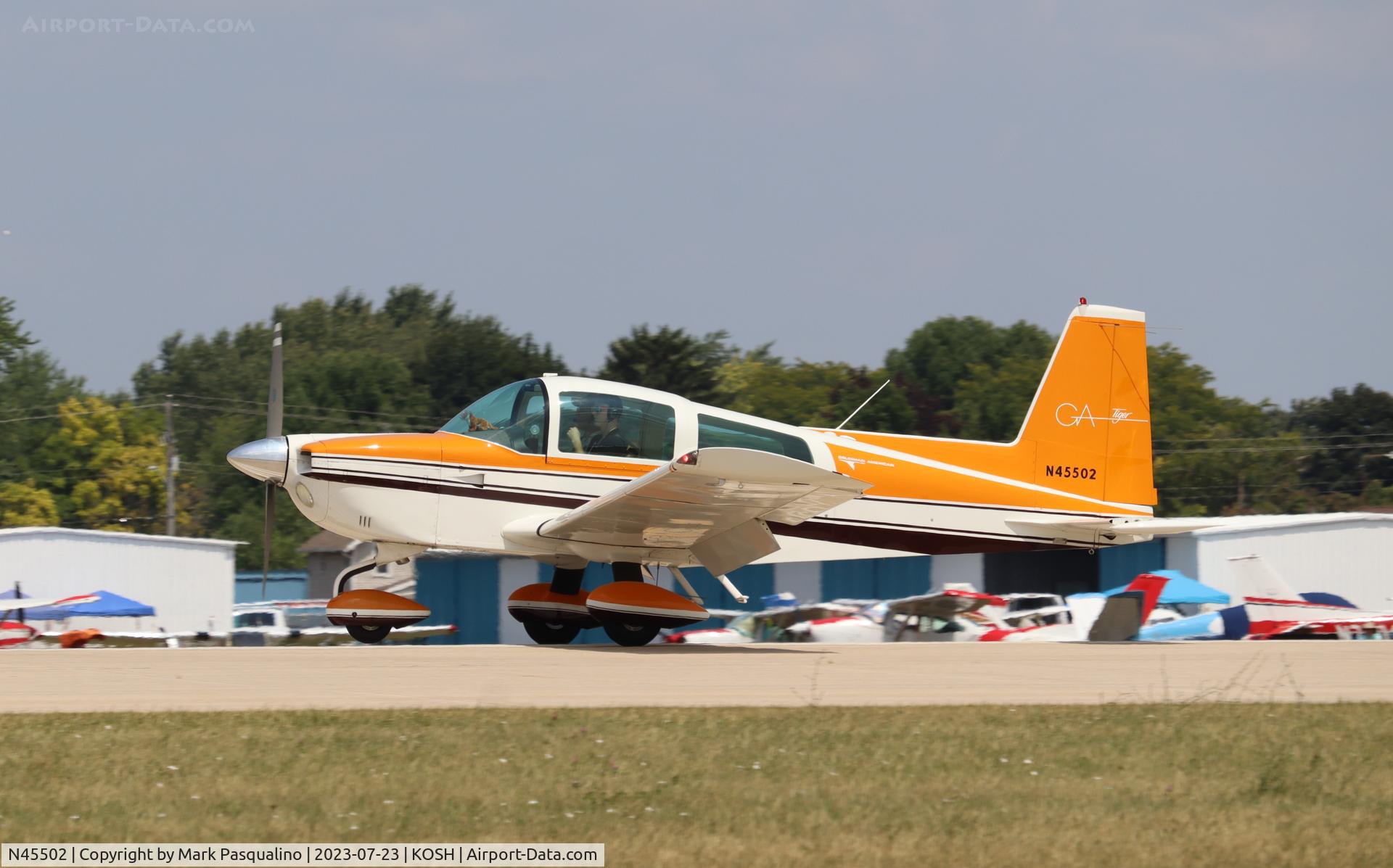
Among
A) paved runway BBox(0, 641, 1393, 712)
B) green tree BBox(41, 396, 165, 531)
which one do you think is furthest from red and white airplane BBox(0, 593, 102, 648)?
green tree BBox(41, 396, 165, 531)

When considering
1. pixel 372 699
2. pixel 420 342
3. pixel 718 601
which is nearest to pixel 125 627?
pixel 718 601

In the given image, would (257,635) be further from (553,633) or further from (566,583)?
(566,583)

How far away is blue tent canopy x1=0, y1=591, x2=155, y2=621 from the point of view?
26.1 m

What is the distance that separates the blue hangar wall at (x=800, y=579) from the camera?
29.6 metres

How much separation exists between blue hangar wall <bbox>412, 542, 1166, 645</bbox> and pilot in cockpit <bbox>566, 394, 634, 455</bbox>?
1699 cm

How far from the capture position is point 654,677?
31.3 feet

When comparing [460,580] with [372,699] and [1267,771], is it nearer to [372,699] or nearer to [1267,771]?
[372,699]

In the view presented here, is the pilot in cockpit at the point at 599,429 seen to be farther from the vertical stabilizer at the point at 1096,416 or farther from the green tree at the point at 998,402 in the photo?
the green tree at the point at 998,402

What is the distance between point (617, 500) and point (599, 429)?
1.61 metres

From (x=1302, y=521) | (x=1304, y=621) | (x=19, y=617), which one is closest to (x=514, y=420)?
(x=1304, y=621)

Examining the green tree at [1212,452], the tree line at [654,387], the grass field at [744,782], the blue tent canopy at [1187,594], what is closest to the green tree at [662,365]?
the tree line at [654,387]

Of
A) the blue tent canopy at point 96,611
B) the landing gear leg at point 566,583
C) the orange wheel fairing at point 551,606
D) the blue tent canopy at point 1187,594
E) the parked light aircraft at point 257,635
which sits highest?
the landing gear leg at point 566,583

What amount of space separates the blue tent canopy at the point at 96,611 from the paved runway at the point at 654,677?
1627 cm

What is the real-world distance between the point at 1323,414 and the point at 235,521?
172 feet
